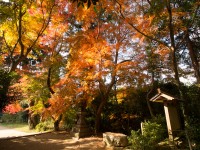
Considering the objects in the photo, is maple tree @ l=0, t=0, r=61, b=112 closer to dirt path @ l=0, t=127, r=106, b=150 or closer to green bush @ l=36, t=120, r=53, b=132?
dirt path @ l=0, t=127, r=106, b=150

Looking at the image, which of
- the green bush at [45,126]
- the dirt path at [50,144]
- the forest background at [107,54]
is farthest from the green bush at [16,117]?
the dirt path at [50,144]

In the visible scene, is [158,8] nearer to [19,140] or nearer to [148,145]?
[148,145]

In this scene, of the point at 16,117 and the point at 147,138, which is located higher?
the point at 16,117

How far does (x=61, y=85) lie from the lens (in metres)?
11.4

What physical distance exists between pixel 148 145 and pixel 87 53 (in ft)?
18.1

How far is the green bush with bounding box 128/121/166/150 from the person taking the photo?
22.5ft

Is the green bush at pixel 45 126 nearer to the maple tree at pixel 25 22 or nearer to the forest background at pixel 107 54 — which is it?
the forest background at pixel 107 54

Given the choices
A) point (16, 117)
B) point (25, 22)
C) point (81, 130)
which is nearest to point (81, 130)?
point (81, 130)

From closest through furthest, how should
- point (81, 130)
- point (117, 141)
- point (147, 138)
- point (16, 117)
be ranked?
1. point (147, 138)
2. point (117, 141)
3. point (81, 130)
4. point (16, 117)

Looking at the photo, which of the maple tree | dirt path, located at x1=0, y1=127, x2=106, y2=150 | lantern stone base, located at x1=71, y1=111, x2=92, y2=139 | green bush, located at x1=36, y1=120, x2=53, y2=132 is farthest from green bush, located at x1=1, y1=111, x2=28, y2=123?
the maple tree

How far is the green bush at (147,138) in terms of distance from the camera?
6847mm

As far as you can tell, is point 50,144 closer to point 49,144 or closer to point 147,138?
point 49,144

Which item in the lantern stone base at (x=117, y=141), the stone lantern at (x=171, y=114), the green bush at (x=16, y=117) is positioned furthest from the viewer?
the green bush at (x=16, y=117)

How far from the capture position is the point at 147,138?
23.2 feet
